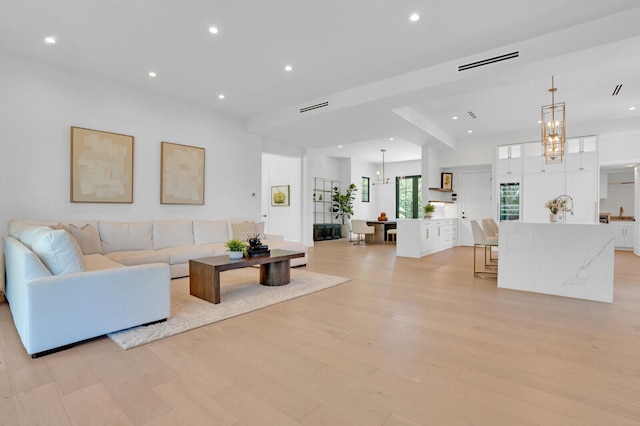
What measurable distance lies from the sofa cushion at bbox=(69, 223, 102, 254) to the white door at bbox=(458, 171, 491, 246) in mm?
9131

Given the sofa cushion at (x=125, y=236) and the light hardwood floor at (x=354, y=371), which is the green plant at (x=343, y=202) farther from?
the light hardwood floor at (x=354, y=371)

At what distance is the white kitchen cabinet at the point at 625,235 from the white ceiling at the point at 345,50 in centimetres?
361

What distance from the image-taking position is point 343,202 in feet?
38.9

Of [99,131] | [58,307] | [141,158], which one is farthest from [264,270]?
[99,131]

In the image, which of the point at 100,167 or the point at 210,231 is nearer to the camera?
the point at 100,167

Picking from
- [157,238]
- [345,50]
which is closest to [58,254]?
[157,238]

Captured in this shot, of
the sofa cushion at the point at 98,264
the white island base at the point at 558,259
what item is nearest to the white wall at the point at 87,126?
the sofa cushion at the point at 98,264

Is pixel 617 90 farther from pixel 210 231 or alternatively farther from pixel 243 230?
pixel 210 231

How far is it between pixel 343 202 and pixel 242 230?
6.38m

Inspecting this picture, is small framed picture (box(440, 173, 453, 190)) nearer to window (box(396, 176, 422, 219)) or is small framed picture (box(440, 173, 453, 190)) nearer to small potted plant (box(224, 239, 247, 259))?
window (box(396, 176, 422, 219))

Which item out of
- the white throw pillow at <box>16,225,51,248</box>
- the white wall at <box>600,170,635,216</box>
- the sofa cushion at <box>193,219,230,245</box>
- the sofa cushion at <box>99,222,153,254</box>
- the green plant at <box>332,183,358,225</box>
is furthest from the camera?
the green plant at <box>332,183,358,225</box>

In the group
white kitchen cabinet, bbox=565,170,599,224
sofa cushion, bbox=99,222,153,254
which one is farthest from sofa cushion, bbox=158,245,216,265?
white kitchen cabinet, bbox=565,170,599,224

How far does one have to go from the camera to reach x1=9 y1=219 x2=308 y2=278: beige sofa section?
4.27 metres

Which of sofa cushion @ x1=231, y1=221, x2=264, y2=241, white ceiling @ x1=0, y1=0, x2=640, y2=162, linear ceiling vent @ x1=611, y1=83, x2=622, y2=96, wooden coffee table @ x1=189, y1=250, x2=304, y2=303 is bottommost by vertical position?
wooden coffee table @ x1=189, y1=250, x2=304, y2=303
